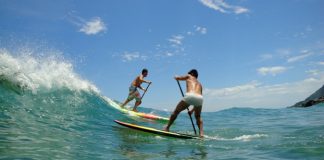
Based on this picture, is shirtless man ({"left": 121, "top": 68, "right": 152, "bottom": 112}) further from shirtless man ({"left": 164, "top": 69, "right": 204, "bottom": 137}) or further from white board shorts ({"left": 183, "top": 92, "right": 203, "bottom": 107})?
white board shorts ({"left": 183, "top": 92, "right": 203, "bottom": 107})

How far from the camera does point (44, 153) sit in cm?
531

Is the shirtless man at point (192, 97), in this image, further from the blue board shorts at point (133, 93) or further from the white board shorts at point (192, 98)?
the blue board shorts at point (133, 93)

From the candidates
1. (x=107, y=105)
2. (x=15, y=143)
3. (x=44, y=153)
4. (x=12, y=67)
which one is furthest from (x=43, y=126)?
(x=107, y=105)

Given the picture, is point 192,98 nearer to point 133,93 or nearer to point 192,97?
point 192,97

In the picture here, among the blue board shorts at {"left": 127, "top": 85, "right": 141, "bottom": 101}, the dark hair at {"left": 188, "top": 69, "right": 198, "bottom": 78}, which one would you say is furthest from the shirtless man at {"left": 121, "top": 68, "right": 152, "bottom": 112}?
the dark hair at {"left": 188, "top": 69, "right": 198, "bottom": 78}

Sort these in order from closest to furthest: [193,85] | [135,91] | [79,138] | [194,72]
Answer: [79,138] → [193,85] → [194,72] → [135,91]

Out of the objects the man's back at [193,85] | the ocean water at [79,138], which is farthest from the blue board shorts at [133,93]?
the man's back at [193,85]

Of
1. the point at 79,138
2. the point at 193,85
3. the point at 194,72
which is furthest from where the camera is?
the point at 194,72

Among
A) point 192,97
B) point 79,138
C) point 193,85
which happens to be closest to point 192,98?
point 192,97

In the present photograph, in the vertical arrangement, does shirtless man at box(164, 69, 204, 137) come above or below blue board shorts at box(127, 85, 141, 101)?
Result: below

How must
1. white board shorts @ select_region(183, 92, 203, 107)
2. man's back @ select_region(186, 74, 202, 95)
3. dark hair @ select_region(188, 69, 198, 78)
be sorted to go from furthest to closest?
dark hair @ select_region(188, 69, 198, 78) → man's back @ select_region(186, 74, 202, 95) → white board shorts @ select_region(183, 92, 203, 107)

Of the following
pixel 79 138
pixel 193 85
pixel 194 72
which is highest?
pixel 194 72

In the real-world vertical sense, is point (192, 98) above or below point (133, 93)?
below

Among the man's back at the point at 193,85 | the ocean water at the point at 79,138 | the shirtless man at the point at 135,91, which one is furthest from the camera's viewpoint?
the shirtless man at the point at 135,91
